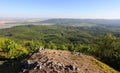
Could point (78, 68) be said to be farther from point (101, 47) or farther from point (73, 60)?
point (101, 47)

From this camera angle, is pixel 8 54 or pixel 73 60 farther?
pixel 8 54

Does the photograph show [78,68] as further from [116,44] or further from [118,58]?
[116,44]

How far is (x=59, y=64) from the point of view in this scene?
47.4m

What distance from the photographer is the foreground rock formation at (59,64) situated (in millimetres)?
45938

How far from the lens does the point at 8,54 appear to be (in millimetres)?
104188

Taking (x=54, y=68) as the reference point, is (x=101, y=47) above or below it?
below

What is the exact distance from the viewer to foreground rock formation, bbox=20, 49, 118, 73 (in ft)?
151

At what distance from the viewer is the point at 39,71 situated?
45312mm

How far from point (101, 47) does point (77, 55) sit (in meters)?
40.5

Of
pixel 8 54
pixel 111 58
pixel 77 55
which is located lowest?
pixel 8 54

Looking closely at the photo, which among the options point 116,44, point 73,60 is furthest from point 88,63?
point 116,44

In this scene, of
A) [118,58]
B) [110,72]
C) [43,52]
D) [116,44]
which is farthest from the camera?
[116,44]

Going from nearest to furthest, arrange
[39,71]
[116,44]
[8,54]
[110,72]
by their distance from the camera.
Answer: [39,71] < [110,72] < [116,44] < [8,54]

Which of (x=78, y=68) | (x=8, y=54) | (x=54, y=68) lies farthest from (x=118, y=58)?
(x=8, y=54)
